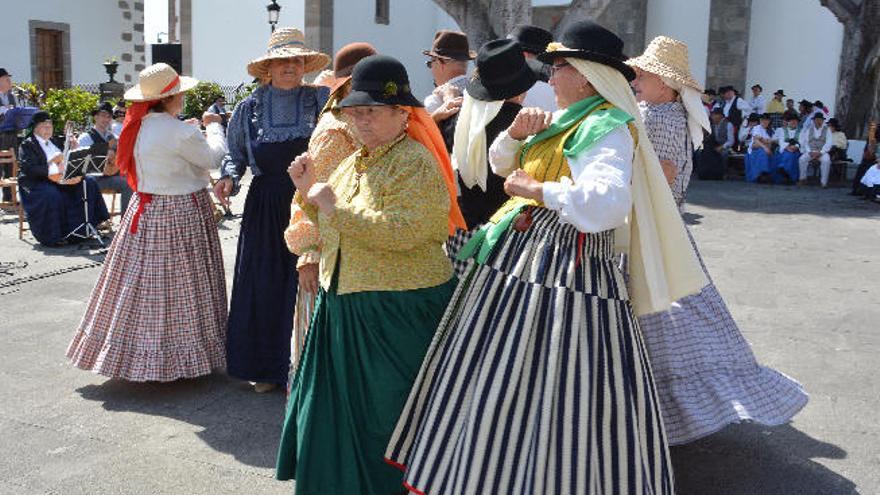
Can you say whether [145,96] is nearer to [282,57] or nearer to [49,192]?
[282,57]

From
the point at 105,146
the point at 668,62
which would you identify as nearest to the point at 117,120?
the point at 105,146

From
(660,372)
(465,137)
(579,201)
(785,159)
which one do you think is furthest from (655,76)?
(785,159)

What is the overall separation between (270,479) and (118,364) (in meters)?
1.44

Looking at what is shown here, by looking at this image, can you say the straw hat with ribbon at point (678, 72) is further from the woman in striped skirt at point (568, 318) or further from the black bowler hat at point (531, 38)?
the woman in striped skirt at point (568, 318)

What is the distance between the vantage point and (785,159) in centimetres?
1711

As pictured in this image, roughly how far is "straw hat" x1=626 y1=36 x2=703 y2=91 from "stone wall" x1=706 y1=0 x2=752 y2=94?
19.1 m

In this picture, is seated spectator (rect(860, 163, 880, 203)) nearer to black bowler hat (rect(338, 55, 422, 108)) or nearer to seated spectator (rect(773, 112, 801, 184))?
seated spectator (rect(773, 112, 801, 184))

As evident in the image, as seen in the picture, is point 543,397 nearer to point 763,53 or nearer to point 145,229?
point 145,229

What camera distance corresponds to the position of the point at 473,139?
3.51 m

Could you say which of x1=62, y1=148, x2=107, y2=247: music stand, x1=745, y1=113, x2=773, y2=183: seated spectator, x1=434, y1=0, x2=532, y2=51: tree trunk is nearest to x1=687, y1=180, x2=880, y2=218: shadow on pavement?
x1=745, y1=113, x2=773, y2=183: seated spectator

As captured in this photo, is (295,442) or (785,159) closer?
(295,442)

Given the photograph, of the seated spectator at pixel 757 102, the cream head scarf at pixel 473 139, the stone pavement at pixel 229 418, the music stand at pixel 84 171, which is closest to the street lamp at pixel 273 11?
the seated spectator at pixel 757 102

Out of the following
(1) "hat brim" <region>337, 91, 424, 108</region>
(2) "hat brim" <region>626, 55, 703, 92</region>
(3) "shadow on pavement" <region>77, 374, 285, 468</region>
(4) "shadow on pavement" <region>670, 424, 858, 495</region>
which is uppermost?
(2) "hat brim" <region>626, 55, 703, 92</region>

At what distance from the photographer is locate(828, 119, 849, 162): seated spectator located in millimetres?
17094
